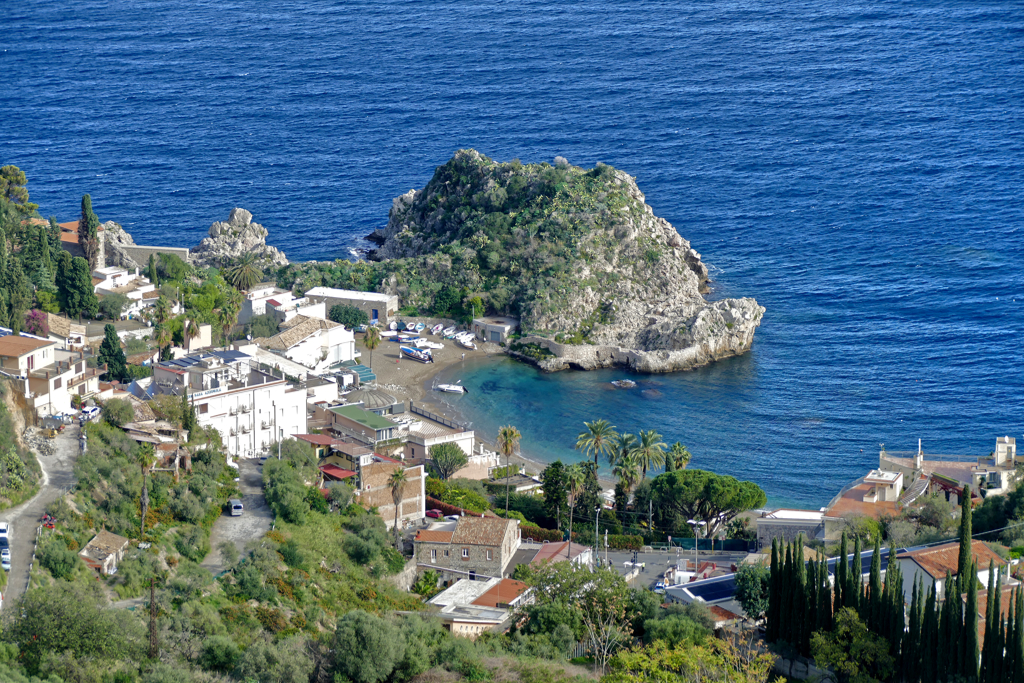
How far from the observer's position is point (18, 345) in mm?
89000

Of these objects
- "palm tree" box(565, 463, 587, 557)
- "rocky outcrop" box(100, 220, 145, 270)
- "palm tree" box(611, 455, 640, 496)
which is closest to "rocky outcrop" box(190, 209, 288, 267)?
"rocky outcrop" box(100, 220, 145, 270)

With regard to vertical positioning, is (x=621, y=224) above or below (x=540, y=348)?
above

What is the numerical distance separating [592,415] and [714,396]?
990cm

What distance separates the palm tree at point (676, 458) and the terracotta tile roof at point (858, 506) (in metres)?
9.55

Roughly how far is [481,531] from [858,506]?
887 inches

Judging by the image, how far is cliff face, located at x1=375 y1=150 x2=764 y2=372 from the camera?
116 meters

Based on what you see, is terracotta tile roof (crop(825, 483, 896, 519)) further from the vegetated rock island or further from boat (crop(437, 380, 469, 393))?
boat (crop(437, 380, 469, 393))

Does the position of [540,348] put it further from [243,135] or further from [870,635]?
[243,135]

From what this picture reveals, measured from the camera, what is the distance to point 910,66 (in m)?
196

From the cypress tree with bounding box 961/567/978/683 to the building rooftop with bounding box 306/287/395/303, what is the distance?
68536 millimetres

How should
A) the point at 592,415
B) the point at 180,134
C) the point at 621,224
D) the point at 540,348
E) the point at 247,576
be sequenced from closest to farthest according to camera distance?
the point at 247,576 → the point at 592,415 → the point at 540,348 → the point at 621,224 → the point at 180,134

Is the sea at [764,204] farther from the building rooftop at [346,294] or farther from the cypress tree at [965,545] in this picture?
the cypress tree at [965,545]

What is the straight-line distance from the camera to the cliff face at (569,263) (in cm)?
11619

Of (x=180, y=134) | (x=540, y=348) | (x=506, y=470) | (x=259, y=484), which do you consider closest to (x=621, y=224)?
(x=540, y=348)
